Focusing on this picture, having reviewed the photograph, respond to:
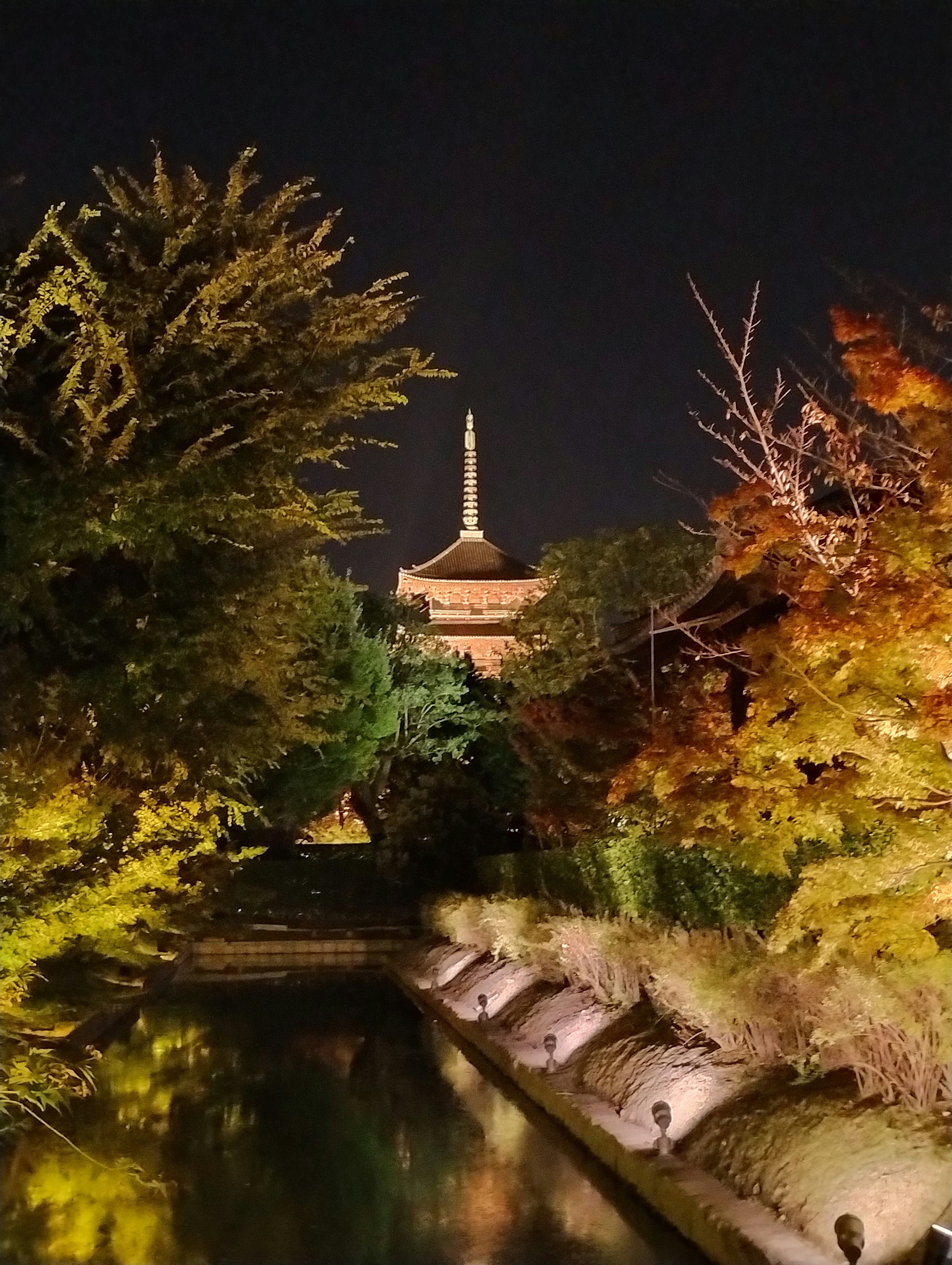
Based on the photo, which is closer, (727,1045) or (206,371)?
(727,1045)

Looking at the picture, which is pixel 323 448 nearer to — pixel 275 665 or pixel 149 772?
pixel 275 665

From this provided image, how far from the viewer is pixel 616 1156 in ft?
29.0

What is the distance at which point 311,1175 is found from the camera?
9391 mm

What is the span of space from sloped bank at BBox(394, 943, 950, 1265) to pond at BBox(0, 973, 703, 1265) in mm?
282

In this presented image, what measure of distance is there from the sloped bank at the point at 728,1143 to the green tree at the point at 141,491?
175 inches

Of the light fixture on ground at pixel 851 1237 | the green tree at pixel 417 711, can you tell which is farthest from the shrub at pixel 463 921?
the light fixture on ground at pixel 851 1237

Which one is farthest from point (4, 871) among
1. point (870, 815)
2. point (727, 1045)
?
point (870, 815)

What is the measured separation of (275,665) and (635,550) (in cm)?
1951

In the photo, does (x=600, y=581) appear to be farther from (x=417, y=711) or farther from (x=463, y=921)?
(x=463, y=921)

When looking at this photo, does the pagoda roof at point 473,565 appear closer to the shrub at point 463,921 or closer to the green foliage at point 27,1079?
the shrub at point 463,921

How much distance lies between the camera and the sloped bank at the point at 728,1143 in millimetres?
6152

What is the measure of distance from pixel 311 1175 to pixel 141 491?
17.4 feet

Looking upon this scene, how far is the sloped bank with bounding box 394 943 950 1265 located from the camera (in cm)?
615

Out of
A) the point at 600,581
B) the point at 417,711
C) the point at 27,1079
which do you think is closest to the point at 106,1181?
the point at 27,1079
